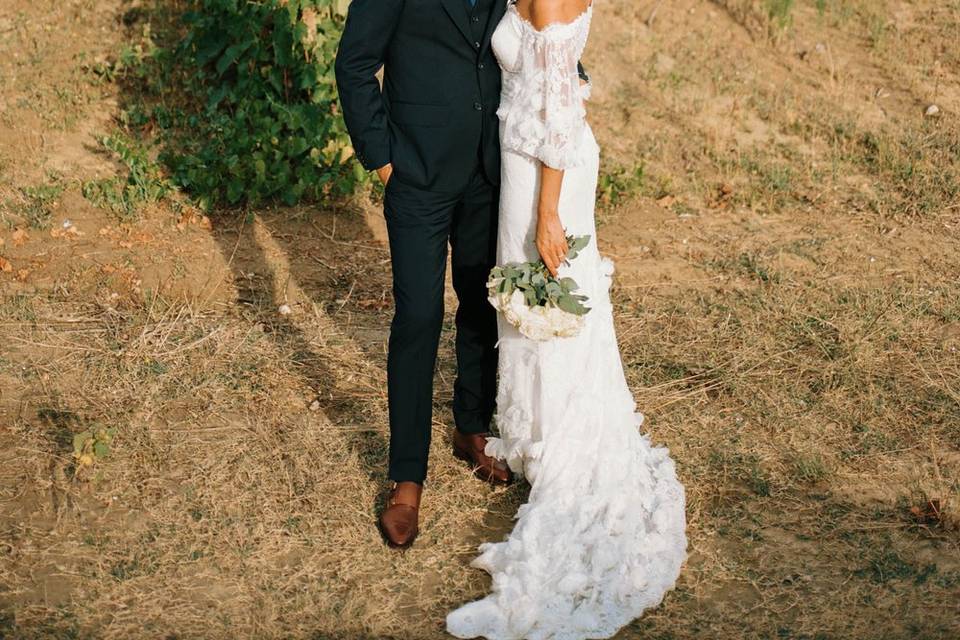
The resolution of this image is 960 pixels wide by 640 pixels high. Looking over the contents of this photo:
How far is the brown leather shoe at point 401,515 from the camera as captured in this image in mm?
3945

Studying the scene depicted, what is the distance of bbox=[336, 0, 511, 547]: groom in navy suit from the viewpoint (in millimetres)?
3482

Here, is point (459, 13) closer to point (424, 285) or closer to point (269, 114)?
point (424, 285)

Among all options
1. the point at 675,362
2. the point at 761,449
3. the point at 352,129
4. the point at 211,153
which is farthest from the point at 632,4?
the point at 352,129

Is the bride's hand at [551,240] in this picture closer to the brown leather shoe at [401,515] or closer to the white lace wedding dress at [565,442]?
the white lace wedding dress at [565,442]

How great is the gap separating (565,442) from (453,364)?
144 centimetres

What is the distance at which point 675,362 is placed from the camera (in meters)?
5.25

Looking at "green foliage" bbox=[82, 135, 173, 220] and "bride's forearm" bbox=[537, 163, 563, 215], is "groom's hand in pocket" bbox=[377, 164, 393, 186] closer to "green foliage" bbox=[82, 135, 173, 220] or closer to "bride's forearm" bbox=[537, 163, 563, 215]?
"bride's forearm" bbox=[537, 163, 563, 215]

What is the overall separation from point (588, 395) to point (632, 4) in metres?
5.87

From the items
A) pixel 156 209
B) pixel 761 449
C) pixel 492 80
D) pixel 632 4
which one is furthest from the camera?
pixel 632 4

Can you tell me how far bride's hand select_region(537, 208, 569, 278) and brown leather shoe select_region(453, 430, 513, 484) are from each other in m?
1.00

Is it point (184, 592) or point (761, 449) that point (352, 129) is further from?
point (761, 449)

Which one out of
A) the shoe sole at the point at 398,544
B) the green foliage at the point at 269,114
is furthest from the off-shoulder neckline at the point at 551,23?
the green foliage at the point at 269,114

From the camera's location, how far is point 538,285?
366cm

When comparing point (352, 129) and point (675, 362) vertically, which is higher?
point (352, 129)
